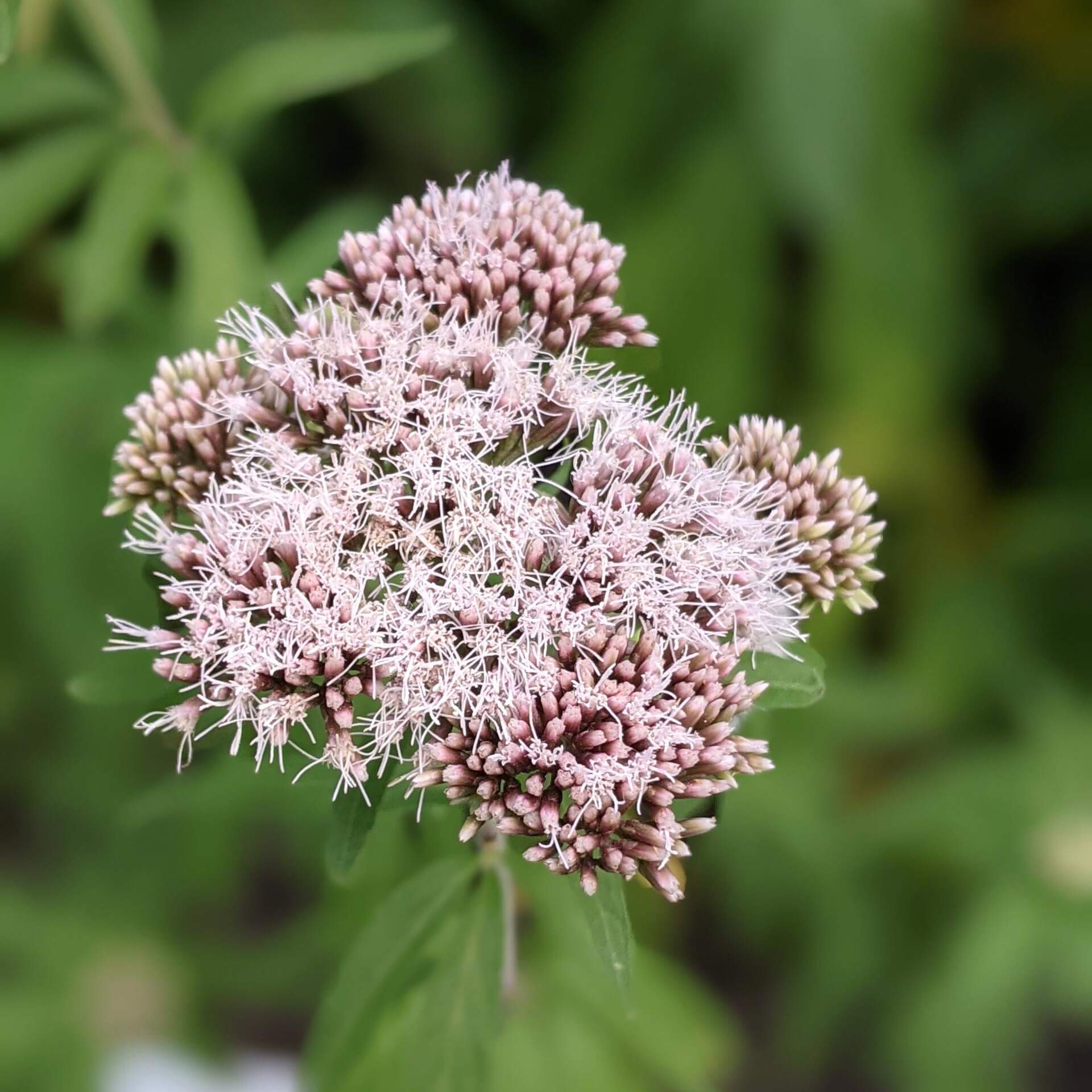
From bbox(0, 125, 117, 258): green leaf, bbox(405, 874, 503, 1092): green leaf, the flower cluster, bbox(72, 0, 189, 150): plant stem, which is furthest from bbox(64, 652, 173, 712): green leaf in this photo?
bbox(72, 0, 189, 150): plant stem

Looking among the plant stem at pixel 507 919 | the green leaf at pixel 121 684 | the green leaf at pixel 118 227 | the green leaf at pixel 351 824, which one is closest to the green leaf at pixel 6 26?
the green leaf at pixel 118 227

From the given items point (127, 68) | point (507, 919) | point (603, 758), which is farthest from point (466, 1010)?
point (127, 68)

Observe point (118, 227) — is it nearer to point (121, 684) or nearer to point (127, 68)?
point (127, 68)

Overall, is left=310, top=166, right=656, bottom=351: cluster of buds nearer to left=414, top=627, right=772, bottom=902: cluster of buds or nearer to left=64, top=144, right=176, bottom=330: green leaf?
left=414, top=627, right=772, bottom=902: cluster of buds

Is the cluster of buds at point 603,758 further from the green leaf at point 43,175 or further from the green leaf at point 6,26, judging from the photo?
the green leaf at point 43,175

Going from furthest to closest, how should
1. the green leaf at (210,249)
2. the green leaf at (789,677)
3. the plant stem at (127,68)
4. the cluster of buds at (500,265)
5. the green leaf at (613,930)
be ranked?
the plant stem at (127,68) < the green leaf at (210,249) < the cluster of buds at (500,265) < the green leaf at (789,677) < the green leaf at (613,930)

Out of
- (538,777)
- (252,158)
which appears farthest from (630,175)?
(538,777)
